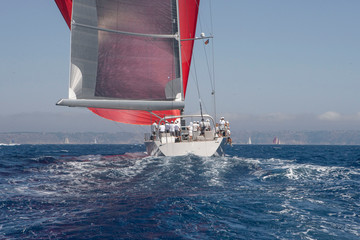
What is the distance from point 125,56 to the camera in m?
20.9

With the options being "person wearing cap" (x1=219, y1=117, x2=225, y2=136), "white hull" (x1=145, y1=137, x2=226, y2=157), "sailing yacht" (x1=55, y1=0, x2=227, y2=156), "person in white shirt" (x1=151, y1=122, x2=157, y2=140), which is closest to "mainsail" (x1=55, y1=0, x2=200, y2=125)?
"sailing yacht" (x1=55, y1=0, x2=227, y2=156)

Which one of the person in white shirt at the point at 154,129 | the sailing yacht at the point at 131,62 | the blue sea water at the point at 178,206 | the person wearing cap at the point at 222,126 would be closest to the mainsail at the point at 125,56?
the sailing yacht at the point at 131,62

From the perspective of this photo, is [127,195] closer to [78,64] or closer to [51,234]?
[51,234]

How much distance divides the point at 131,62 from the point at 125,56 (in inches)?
18.8

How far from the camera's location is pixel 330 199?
10305 millimetres

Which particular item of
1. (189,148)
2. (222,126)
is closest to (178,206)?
(189,148)

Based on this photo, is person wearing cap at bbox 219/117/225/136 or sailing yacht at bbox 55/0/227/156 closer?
sailing yacht at bbox 55/0/227/156

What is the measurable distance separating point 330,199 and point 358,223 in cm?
240

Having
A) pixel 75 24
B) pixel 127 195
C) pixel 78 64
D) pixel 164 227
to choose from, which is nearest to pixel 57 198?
pixel 127 195

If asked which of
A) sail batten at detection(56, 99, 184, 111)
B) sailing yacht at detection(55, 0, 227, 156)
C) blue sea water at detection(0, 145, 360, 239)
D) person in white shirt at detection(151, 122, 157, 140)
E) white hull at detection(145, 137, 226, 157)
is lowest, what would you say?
blue sea water at detection(0, 145, 360, 239)

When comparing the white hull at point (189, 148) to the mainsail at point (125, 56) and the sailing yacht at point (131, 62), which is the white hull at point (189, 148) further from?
the mainsail at point (125, 56)

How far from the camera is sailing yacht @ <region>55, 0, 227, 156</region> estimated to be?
1947cm

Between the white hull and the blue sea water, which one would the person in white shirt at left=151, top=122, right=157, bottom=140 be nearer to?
the white hull

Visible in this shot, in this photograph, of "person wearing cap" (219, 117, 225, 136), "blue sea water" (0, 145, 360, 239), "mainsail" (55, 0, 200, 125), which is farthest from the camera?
"person wearing cap" (219, 117, 225, 136)
